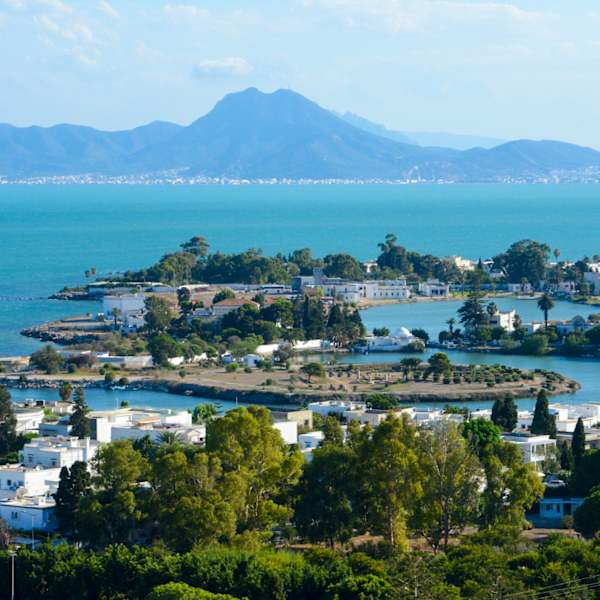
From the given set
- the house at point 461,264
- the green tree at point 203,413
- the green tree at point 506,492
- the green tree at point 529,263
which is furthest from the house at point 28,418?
the house at point 461,264

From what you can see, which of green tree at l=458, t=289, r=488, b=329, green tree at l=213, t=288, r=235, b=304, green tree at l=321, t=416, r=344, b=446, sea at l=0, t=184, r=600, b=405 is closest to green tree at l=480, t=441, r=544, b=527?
green tree at l=321, t=416, r=344, b=446

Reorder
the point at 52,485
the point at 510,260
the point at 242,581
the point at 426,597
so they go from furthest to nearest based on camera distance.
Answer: the point at 510,260, the point at 52,485, the point at 242,581, the point at 426,597

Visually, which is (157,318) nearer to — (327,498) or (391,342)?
(391,342)

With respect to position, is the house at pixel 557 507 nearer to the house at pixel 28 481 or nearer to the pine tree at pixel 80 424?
the house at pixel 28 481

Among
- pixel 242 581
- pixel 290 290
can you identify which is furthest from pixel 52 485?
pixel 290 290

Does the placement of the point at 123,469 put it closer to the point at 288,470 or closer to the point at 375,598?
the point at 288,470
